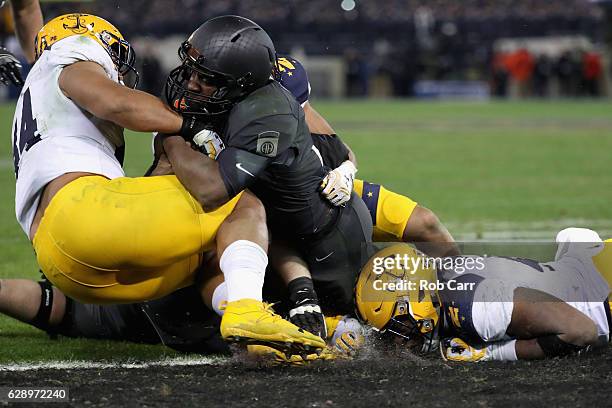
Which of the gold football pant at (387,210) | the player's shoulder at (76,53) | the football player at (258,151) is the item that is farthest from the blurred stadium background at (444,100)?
the player's shoulder at (76,53)

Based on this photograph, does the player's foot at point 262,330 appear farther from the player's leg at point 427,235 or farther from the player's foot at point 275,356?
the player's leg at point 427,235

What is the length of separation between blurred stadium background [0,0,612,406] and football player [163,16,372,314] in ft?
2.33

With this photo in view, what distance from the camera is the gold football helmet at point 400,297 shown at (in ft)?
13.6

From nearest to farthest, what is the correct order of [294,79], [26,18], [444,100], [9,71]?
[294,79] → [9,71] → [26,18] → [444,100]

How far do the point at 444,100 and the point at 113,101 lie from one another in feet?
91.1

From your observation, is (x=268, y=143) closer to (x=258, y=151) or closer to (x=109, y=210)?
(x=258, y=151)

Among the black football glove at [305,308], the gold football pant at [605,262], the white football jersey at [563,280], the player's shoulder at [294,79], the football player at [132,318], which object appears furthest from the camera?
the player's shoulder at [294,79]

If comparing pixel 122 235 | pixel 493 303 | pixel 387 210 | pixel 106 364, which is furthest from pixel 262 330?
pixel 387 210

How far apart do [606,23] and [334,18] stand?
7.86 meters

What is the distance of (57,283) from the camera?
400 centimetres

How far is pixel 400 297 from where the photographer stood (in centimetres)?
416

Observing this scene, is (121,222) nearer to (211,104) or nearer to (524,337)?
(211,104)

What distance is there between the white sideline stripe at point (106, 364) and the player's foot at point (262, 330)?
48 centimetres

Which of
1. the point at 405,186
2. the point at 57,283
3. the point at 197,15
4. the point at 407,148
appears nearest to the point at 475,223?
the point at 405,186
